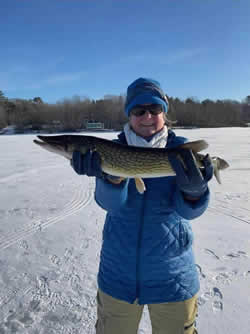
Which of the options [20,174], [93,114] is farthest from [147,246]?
[93,114]

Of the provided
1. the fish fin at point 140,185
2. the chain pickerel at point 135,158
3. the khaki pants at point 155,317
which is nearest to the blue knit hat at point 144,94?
the chain pickerel at point 135,158

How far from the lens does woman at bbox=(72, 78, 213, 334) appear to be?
1.56 metres

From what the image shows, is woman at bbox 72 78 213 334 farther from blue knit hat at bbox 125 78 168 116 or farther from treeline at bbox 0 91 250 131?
treeline at bbox 0 91 250 131

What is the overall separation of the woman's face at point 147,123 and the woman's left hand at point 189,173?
8.7 inches

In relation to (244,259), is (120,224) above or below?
above

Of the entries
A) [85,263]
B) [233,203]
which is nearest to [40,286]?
[85,263]

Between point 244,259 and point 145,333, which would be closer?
point 145,333

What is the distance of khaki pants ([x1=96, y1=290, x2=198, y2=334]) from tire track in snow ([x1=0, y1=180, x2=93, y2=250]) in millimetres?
2533

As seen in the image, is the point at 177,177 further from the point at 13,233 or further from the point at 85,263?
the point at 13,233

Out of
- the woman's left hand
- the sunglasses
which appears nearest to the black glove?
the sunglasses

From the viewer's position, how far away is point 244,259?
3.13 m

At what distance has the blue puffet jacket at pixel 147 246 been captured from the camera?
156cm

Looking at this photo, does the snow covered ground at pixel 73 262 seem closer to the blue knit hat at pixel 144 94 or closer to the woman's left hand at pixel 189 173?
the woman's left hand at pixel 189 173

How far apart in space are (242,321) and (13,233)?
3427 millimetres
